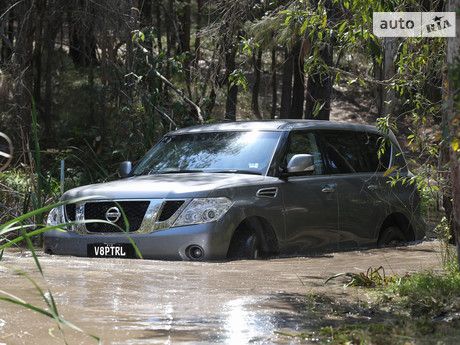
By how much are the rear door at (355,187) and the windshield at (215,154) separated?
91 centimetres

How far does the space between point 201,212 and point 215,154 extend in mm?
1329

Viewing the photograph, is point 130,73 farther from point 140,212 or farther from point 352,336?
point 352,336

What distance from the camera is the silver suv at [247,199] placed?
7.19m

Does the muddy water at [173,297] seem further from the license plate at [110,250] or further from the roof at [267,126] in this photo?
the roof at [267,126]

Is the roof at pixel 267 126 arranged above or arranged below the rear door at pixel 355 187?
above

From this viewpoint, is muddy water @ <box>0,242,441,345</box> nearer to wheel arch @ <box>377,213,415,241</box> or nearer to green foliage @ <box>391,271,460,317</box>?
green foliage @ <box>391,271,460,317</box>

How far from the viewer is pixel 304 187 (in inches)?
324

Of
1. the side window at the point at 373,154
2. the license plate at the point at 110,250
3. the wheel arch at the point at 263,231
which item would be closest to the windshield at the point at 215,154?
the wheel arch at the point at 263,231

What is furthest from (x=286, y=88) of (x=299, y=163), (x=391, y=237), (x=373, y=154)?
(x=299, y=163)

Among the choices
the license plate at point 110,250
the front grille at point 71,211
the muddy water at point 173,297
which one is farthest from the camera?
the front grille at point 71,211

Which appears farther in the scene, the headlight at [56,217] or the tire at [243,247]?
the headlight at [56,217]

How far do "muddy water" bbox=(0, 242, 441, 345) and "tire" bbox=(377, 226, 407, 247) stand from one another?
49.3 inches

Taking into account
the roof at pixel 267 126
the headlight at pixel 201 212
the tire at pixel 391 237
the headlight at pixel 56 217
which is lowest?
the tire at pixel 391 237

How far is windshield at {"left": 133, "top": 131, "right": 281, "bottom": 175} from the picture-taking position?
8.10 m
